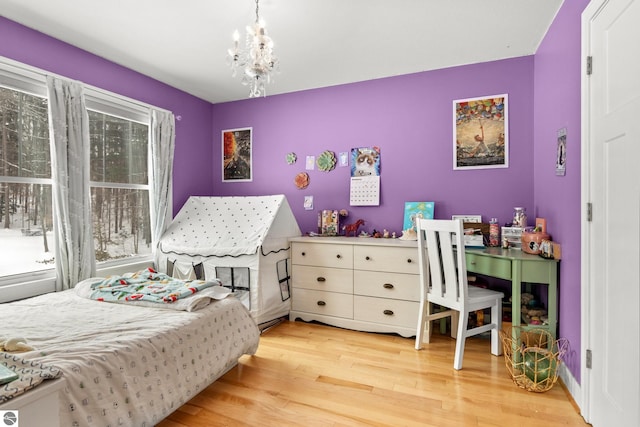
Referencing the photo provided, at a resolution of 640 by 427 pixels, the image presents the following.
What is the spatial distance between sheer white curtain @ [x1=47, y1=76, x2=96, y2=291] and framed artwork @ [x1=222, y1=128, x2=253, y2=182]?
164cm

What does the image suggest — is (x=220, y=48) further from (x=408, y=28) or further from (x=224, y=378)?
(x=224, y=378)

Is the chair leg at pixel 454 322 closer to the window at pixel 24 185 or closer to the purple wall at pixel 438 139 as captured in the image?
the purple wall at pixel 438 139

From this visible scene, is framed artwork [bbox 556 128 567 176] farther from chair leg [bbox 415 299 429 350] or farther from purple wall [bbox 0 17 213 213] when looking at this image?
purple wall [bbox 0 17 213 213]

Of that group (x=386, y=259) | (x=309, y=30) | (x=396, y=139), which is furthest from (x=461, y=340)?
(x=309, y=30)

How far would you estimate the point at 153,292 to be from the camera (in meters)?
2.24

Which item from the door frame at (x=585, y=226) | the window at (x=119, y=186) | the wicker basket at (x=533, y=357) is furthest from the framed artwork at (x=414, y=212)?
the window at (x=119, y=186)

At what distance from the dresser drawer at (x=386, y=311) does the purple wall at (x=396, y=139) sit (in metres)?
0.80

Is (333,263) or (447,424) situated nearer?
(447,424)

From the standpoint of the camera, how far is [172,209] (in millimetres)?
3725

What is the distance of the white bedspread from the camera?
4.49ft

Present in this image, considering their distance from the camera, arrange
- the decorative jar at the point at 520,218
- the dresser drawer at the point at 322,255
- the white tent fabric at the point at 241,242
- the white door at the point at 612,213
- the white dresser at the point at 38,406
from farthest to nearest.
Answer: the dresser drawer at the point at 322,255 < the white tent fabric at the point at 241,242 < the decorative jar at the point at 520,218 < the white door at the point at 612,213 < the white dresser at the point at 38,406

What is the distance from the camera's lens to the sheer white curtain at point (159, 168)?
341 centimetres

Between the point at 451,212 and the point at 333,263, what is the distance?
1223 mm

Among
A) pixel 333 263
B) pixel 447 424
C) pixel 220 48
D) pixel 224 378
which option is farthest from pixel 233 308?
pixel 220 48
